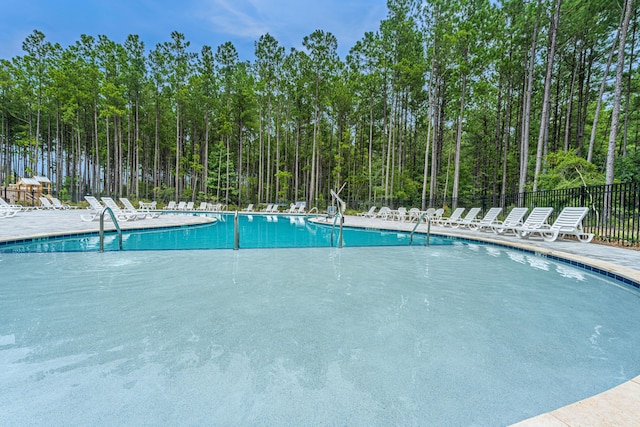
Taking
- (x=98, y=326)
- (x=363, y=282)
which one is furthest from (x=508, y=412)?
(x=98, y=326)

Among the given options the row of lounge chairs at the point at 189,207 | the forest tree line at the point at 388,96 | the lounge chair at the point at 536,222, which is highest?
the forest tree line at the point at 388,96

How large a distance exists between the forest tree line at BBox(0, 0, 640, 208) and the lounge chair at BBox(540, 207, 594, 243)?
3.07 meters

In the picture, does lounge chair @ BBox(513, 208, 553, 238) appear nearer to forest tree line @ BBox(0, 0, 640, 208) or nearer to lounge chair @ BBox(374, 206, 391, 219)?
forest tree line @ BBox(0, 0, 640, 208)

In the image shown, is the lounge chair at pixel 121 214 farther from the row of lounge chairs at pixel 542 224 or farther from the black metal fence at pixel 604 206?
the black metal fence at pixel 604 206

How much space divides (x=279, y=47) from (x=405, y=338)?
24.8m

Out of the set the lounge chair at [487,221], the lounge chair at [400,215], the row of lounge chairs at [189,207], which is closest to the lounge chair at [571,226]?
the lounge chair at [487,221]

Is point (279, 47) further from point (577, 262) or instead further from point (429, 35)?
point (577, 262)

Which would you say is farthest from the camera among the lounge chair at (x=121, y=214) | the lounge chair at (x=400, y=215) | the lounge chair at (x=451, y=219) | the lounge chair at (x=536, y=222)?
the lounge chair at (x=400, y=215)

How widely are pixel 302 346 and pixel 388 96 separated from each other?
21323mm

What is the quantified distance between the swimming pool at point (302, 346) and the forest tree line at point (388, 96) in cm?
923

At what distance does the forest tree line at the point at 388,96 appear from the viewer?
1367cm

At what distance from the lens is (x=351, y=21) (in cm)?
2198

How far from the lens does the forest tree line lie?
44.9 ft

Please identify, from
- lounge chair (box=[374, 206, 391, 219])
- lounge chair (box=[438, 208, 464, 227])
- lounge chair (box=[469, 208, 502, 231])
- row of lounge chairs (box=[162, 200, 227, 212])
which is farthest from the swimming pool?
row of lounge chairs (box=[162, 200, 227, 212])
